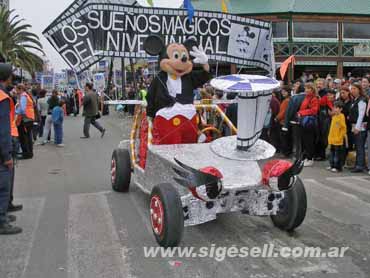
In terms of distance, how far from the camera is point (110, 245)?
4977mm

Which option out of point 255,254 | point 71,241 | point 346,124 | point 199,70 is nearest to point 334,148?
point 346,124

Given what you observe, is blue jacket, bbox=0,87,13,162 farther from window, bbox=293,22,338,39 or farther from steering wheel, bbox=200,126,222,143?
window, bbox=293,22,338,39

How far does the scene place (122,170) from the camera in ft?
23.4

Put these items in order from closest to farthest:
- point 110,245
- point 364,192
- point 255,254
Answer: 1. point 255,254
2. point 110,245
3. point 364,192

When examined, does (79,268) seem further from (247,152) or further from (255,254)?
(247,152)

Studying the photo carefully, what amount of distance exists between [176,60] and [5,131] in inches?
87.8

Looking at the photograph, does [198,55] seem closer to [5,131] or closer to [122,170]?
[122,170]

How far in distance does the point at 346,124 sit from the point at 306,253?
5.45m

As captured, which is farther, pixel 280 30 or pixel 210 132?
pixel 280 30

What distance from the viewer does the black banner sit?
280 inches

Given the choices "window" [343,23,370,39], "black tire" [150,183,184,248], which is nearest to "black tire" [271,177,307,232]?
"black tire" [150,183,184,248]

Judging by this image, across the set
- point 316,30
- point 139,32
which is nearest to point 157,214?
point 139,32

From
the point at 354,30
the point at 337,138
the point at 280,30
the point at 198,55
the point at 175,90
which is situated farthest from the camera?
the point at 354,30

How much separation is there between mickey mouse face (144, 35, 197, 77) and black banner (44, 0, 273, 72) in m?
1.02
